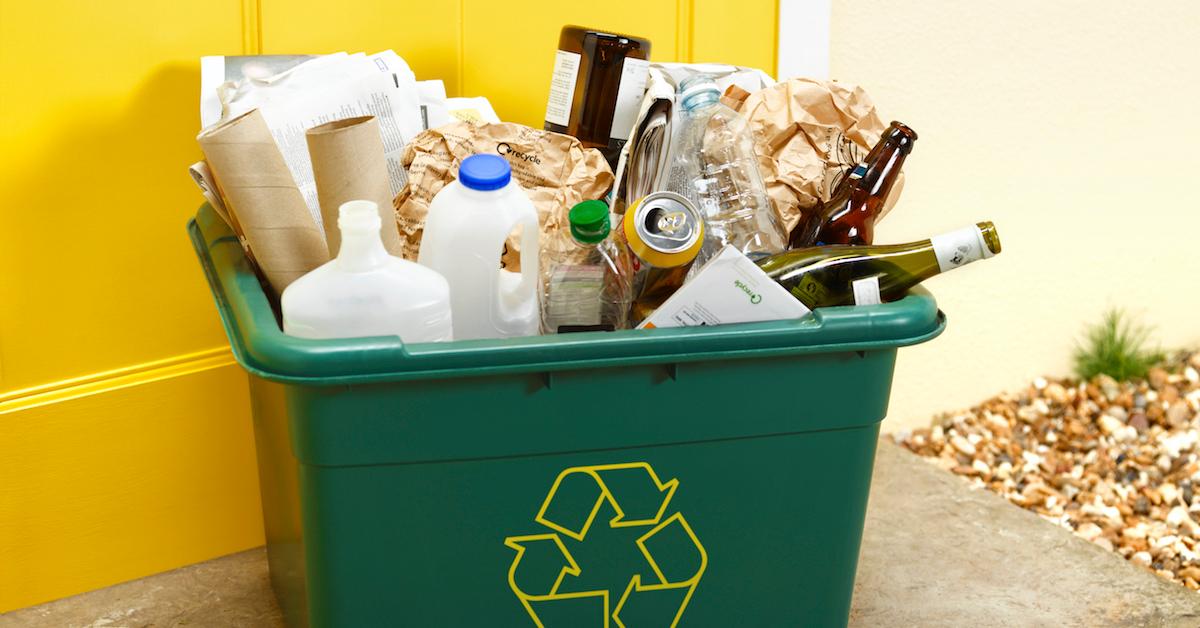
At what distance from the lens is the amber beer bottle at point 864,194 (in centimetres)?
139

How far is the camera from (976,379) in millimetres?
2615

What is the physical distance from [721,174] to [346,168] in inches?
18.0

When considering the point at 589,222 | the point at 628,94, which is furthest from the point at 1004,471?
the point at 589,222

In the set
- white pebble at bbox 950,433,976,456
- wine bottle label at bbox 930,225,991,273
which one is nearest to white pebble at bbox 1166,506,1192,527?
white pebble at bbox 950,433,976,456

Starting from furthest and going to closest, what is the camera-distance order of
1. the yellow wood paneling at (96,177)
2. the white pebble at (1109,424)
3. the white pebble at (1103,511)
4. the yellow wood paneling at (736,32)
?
1. the white pebble at (1109,424)
2. the white pebble at (1103,511)
3. the yellow wood paneling at (736,32)
4. the yellow wood paneling at (96,177)

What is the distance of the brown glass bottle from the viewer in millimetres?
1558

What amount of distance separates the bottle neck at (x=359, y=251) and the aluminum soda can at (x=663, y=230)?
0.26 meters

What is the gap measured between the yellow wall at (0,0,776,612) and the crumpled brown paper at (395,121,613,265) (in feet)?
1.19

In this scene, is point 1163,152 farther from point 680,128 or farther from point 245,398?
point 245,398

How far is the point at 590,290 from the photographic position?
1.26 m

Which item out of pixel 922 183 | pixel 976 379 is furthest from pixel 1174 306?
pixel 922 183

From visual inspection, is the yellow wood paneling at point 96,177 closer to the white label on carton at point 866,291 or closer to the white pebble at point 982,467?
the white label on carton at point 866,291

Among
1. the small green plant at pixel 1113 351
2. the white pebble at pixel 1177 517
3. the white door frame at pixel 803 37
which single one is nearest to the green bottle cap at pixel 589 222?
the white door frame at pixel 803 37

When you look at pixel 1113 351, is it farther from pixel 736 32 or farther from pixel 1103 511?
pixel 736 32
